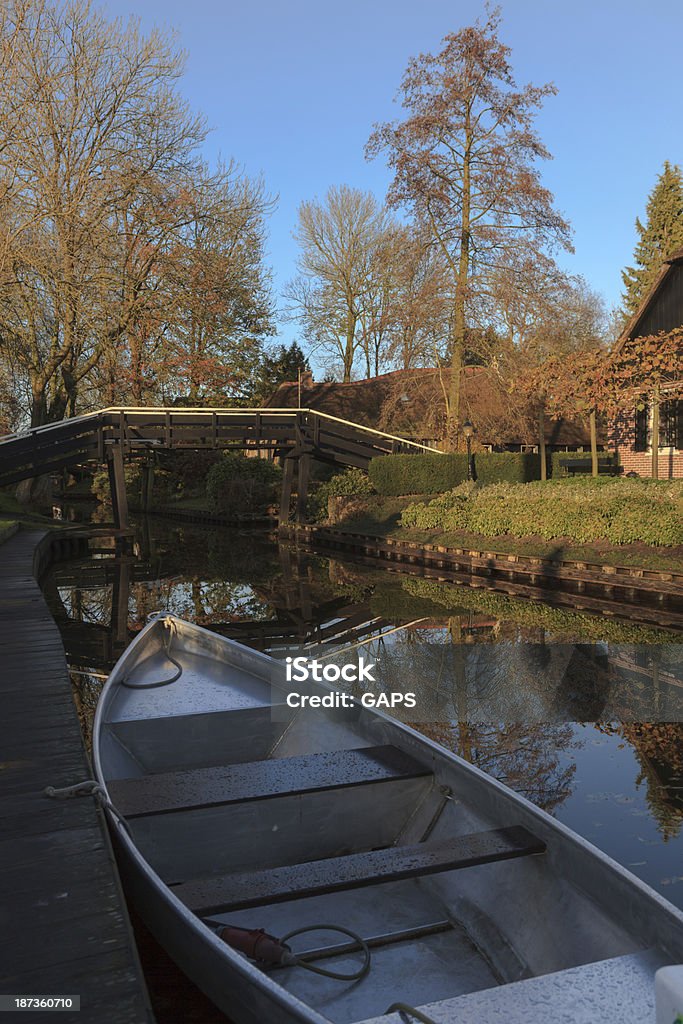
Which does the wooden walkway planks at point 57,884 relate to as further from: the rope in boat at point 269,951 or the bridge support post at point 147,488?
the bridge support post at point 147,488

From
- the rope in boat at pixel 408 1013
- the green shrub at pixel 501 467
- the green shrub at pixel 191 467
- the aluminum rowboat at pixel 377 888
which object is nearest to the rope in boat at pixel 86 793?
the aluminum rowboat at pixel 377 888

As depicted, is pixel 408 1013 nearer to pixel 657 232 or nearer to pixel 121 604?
pixel 121 604

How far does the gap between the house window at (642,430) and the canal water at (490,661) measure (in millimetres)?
13100

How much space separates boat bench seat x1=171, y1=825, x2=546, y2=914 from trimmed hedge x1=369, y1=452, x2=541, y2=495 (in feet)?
80.6

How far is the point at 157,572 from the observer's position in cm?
1920

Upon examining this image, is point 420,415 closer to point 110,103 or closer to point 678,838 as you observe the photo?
point 110,103

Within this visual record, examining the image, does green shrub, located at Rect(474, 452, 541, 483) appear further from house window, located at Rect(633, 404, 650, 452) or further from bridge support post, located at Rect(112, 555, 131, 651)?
bridge support post, located at Rect(112, 555, 131, 651)

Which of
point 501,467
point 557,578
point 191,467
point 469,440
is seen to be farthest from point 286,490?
point 557,578

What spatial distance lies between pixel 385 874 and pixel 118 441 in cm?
2479

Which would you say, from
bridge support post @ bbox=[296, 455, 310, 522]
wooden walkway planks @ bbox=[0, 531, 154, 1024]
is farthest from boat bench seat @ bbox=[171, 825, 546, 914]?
bridge support post @ bbox=[296, 455, 310, 522]

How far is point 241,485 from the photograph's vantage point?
1401 inches

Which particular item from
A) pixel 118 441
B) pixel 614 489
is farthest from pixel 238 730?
pixel 118 441

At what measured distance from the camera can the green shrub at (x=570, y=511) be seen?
1730 centimetres

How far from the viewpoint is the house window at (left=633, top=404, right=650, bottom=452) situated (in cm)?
2836
